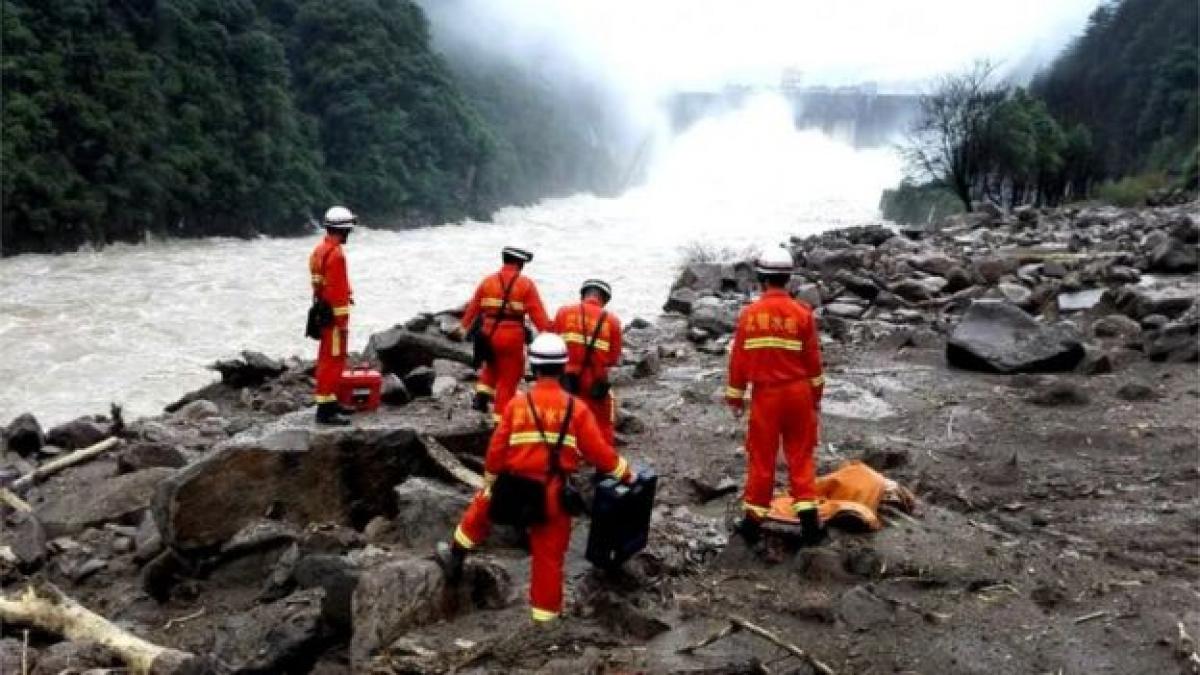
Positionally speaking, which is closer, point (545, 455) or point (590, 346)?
point (545, 455)

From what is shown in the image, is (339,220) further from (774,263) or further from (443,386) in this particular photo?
(774,263)

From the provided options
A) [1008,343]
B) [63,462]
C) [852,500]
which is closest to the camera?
[852,500]

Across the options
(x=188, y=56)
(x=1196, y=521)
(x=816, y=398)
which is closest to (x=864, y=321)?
(x=1196, y=521)

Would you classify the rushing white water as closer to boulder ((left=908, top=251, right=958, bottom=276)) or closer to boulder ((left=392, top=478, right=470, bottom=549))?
boulder ((left=908, top=251, right=958, bottom=276))

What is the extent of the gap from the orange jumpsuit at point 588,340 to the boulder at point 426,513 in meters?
1.11

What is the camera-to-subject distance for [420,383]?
33.5 ft

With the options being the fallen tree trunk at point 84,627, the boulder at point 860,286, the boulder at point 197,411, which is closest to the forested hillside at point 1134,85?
the boulder at point 860,286

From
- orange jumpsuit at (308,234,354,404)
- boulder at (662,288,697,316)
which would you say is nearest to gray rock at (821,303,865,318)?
boulder at (662,288,697,316)

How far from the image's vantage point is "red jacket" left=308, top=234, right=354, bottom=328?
742cm

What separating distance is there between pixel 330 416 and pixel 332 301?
2.63 feet

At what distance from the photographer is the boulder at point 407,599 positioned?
4781mm

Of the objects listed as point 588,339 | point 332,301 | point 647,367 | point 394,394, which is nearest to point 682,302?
point 647,367

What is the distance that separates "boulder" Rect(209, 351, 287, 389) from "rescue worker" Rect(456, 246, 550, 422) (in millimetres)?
5006

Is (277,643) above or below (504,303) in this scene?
below
